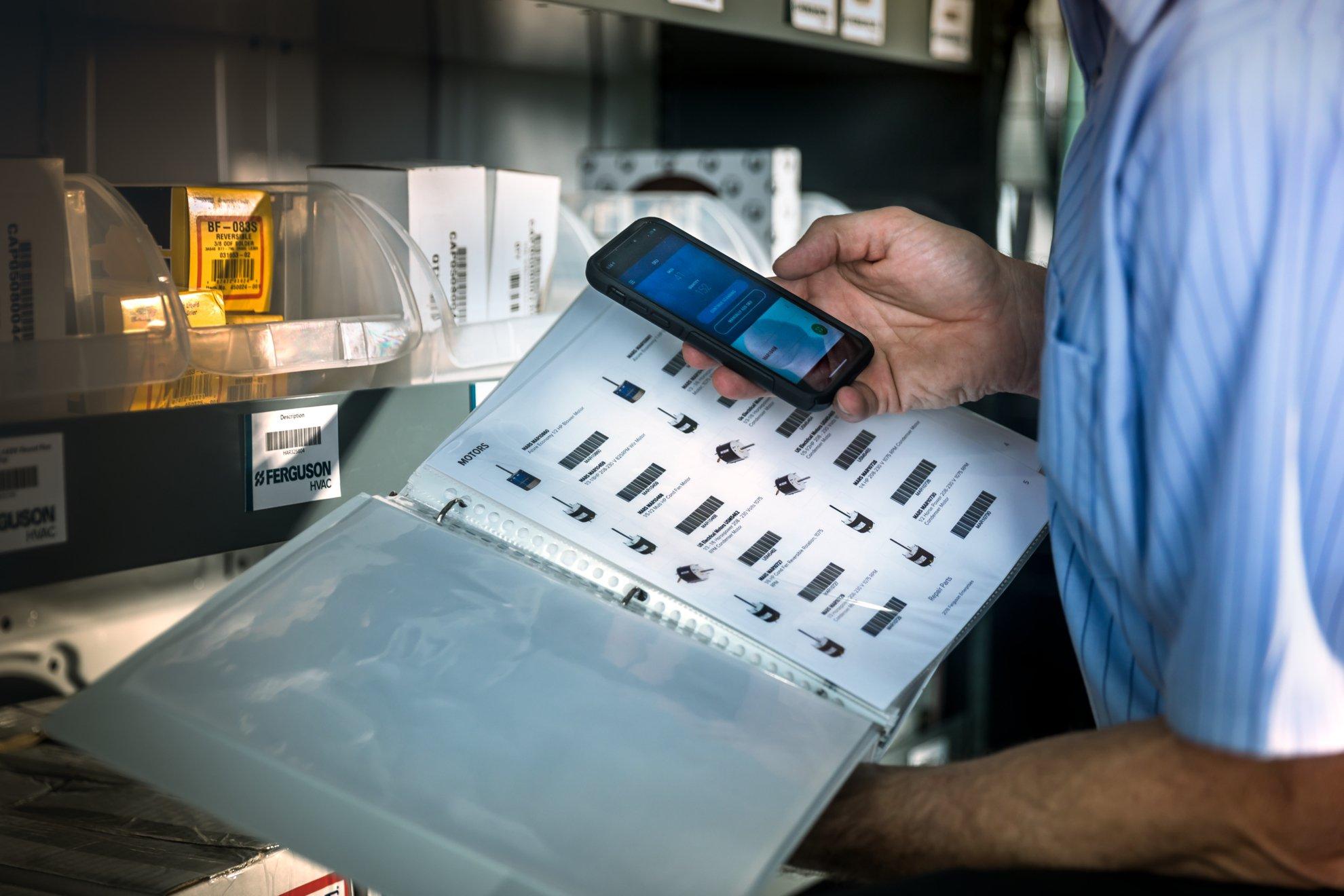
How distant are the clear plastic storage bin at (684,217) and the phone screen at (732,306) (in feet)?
1.69

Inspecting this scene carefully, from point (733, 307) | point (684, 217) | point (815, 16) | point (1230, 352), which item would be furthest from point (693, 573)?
point (815, 16)

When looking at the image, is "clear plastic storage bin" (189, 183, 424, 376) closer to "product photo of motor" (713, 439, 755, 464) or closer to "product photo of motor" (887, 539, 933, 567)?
"product photo of motor" (713, 439, 755, 464)

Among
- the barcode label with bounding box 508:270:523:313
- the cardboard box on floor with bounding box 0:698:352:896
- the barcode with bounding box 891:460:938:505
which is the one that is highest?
the barcode label with bounding box 508:270:523:313

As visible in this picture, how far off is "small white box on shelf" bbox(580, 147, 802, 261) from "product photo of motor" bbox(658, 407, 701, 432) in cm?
76

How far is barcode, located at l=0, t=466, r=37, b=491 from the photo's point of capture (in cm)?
68

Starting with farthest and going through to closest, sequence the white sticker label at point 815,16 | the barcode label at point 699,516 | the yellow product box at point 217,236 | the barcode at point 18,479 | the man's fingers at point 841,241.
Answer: the white sticker label at point 815,16
the man's fingers at point 841,241
the yellow product box at point 217,236
the barcode label at point 699,516
the barcode at point 18,479

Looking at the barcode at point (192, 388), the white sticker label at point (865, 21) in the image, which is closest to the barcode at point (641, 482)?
the barcode at point (192, 388)

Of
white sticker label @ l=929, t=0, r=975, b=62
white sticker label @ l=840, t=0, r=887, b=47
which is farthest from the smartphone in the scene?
white sticker label @ l=929, t=0, r=975, b=62

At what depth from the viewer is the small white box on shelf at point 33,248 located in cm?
71

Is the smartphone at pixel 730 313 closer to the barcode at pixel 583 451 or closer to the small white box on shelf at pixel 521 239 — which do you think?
the barcode at pixel 583 451

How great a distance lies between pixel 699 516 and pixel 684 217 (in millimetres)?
768

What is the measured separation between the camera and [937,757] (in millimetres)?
2105

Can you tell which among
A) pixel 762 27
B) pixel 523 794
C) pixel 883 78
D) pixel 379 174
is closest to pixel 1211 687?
pixel 523 794

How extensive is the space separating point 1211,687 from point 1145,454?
0.45 feet
